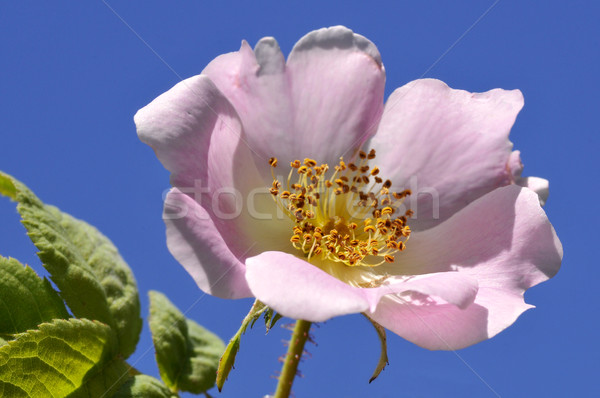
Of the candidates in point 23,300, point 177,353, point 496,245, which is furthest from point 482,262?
point 23,300

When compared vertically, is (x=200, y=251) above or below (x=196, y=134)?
below

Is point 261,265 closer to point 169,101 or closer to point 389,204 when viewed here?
point 169,101

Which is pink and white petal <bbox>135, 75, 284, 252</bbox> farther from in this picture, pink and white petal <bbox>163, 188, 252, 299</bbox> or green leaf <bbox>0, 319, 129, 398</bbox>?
green leaf <bbox>0, 319, 129, 398</bbox>

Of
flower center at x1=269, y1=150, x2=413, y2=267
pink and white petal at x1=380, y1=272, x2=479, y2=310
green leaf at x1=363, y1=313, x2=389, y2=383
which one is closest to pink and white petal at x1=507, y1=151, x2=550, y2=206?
flower center at x1=269, y1=150, x2=413, y2=267

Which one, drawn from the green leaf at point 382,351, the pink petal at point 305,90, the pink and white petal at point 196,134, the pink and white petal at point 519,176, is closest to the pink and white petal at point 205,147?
the pink and white petal at point 196,134

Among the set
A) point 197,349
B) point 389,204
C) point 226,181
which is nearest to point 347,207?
point 389,204

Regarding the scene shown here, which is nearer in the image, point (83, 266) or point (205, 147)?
point (205, 147)

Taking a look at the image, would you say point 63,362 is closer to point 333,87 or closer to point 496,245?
point 333,87
